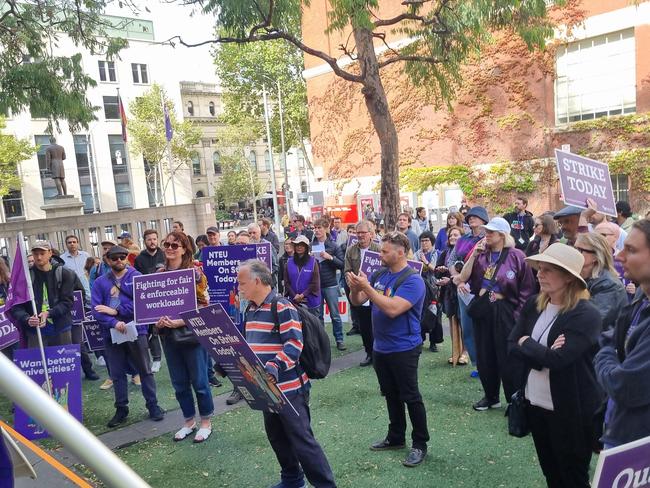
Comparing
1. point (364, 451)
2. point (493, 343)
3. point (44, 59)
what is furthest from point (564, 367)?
point (44, 59)

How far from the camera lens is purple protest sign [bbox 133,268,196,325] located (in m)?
5.61

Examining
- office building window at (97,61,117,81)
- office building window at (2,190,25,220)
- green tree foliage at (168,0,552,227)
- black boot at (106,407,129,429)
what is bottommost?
black boot at (106,407,129,429)

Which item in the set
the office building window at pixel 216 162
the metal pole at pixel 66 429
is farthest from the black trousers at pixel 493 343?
the office building window at pixel 216 162

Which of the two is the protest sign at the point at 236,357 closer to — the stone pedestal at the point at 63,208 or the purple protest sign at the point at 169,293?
the purple protest sign at the point at 169,293

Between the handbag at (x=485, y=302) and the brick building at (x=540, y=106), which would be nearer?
the handbag at (x=485, y=302)

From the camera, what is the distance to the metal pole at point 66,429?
1.03 metres

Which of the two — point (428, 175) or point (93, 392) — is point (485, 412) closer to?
point (93, 392)

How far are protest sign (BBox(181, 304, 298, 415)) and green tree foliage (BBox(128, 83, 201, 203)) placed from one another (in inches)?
1783

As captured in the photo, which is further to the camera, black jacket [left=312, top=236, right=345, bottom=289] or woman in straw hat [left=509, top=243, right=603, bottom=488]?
black jacket [left=312, top=236, right=345, bottom=289]

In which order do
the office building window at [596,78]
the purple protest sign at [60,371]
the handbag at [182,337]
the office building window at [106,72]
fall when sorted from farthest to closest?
the office building window at [106,72], the office building window at [596,78], the purple protest sign at [60,371], the handbag at [182,337]

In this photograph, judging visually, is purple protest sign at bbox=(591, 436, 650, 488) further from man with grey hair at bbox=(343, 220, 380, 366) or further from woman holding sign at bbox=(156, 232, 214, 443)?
man with grey hair at bbox=(343, 220, 380, 366)

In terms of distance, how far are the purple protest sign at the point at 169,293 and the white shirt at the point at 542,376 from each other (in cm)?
358

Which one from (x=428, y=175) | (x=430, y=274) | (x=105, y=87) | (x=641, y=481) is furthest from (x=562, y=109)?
(x=105, y=87)

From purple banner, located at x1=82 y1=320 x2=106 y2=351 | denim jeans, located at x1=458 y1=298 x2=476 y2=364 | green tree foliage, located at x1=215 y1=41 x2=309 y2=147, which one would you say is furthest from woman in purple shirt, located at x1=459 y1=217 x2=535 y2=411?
green tree foliage, located at x1=215 y1=41 x2=309 y2=147
